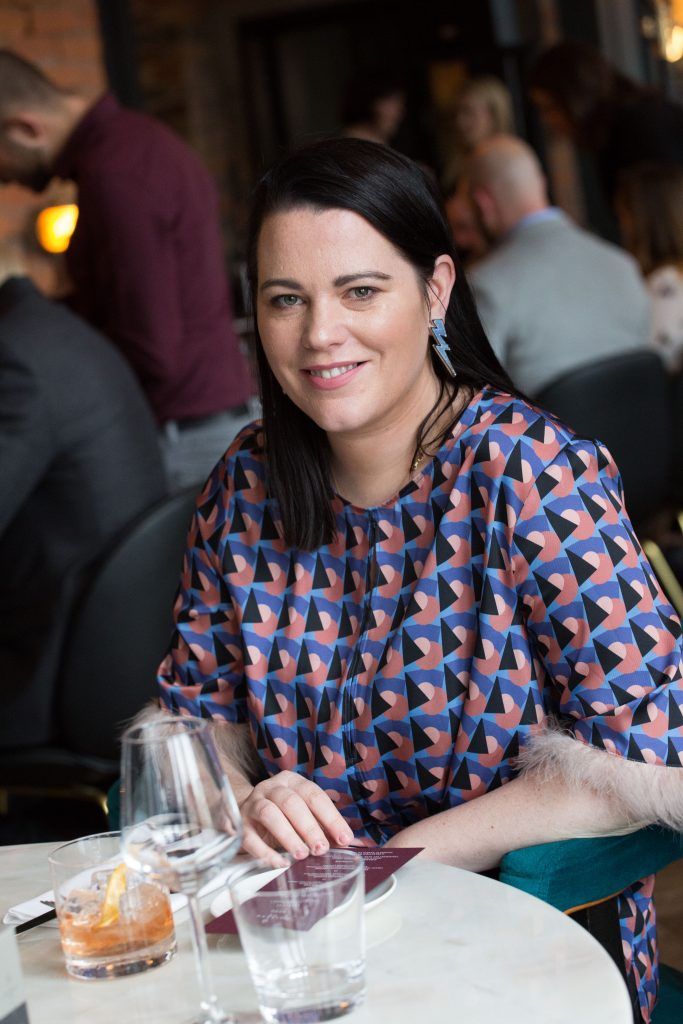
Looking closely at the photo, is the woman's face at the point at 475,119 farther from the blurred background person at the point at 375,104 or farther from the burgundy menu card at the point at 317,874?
the burgundy menu card at the point at 317,874

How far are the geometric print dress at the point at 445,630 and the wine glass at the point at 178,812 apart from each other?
608 mm

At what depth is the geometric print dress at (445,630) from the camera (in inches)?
56.2

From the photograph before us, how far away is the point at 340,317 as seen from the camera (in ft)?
5.12

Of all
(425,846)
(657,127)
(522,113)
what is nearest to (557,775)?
(425,846)

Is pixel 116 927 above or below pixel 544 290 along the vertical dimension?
below

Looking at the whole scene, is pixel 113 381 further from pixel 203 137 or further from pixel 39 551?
pixel 203 137

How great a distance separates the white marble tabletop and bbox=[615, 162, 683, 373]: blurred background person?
10.7 ft

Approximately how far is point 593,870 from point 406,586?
0.40m

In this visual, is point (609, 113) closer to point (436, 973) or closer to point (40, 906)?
point (40, 906)

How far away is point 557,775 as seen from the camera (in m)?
1.43

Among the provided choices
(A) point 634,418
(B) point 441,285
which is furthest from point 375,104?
(B) point 441,285

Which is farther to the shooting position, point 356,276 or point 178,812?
point 356,276

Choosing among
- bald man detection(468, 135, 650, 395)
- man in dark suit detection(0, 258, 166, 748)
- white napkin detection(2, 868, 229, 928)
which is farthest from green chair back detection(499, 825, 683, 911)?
bald man detection(468, 135, 650, 395)

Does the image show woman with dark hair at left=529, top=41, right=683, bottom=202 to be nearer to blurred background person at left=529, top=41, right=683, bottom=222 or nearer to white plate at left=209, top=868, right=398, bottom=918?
blurred background person at left=529, top=41, right=683, bottom=222
